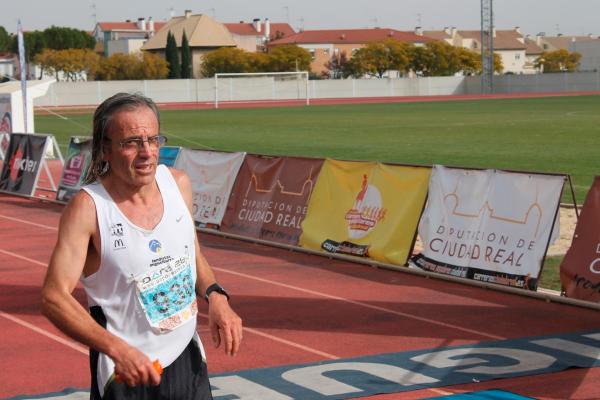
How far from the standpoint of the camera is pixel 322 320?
1090 centimetres

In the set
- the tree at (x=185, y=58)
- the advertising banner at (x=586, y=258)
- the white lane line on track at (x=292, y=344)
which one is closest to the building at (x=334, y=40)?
the tree at (x=185, y=58)

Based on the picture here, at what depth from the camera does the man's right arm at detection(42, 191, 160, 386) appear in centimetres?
389

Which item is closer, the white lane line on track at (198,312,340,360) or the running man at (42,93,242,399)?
the running man at (42,93,242,399)

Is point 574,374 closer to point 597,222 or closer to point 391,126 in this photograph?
point 597,222

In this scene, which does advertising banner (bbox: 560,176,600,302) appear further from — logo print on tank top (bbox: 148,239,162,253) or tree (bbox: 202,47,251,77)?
tree (bbox: 202,47,251,77)

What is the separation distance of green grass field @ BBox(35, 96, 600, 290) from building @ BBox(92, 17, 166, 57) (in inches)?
4242

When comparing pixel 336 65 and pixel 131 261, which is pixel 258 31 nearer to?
pixel 336 65

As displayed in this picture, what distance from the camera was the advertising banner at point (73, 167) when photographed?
21.4 m

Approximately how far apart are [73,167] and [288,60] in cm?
10311

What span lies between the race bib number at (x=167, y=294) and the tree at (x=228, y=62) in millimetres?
116104

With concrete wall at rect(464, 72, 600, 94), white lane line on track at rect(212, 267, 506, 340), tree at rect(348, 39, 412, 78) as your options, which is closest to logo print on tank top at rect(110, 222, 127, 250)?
white lane line on track at rect(212, 267, 506, 340)

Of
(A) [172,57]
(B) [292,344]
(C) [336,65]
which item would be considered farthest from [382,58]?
(B) [292,344]

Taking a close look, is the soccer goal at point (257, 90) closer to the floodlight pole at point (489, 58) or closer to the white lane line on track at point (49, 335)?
the floodlight pole at point (489, 58)

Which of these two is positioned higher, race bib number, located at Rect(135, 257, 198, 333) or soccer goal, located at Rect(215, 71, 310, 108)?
race bib number, located at Rect(135, 257, 198, 333)
